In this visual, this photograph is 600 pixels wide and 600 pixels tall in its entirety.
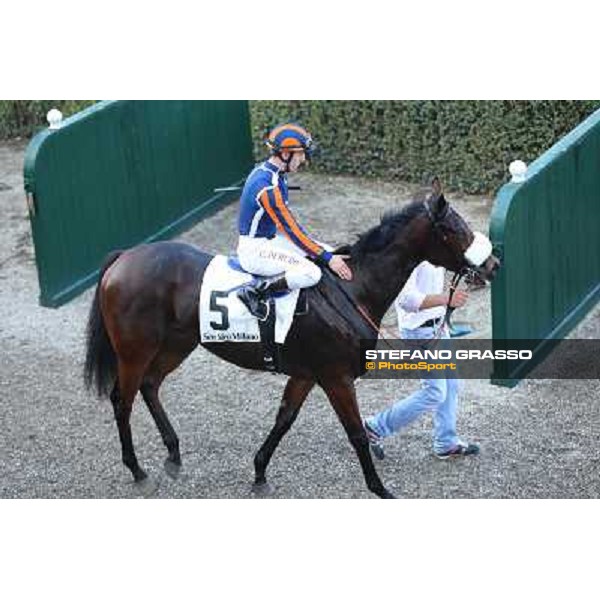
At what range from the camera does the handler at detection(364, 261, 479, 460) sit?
9.02 m

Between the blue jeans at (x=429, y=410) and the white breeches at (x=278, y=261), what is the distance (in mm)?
741

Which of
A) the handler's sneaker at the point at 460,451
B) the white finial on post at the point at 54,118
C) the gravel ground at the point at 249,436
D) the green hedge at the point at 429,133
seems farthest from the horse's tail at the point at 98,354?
the green hedge at the point at 429,133

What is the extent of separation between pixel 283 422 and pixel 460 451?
3.98ft

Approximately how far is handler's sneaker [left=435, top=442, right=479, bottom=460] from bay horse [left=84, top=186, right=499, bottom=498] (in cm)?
70

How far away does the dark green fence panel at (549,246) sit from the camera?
1041 centimetres

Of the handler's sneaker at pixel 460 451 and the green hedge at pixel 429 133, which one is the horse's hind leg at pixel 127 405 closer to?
the handler's sneaker at pixel 460 451

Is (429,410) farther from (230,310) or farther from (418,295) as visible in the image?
(230,310)

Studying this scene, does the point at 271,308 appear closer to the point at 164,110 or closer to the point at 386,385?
the point at 386,385

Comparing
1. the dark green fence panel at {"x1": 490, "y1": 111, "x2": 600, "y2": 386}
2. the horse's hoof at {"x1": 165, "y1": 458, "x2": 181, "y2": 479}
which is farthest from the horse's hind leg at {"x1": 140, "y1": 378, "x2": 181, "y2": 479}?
the dark green fence panel at {"x1": 490, "y1": 111, "x2": 600, "y2": 386}

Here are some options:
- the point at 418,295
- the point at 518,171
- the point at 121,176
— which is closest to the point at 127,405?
the point at 418,295

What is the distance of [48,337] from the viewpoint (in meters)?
11.9

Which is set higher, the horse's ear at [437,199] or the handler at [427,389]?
the horse's ear at [437,199]

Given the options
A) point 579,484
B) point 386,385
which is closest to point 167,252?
point 386,385

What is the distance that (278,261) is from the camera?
8.90 m
